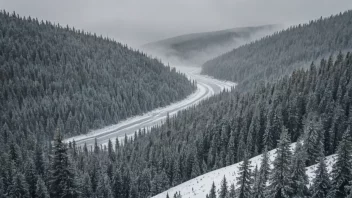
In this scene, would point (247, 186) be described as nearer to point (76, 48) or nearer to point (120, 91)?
point (120, 91)

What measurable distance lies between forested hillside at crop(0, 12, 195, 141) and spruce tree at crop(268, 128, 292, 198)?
79.2m

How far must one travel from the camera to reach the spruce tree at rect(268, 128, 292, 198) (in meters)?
25.1

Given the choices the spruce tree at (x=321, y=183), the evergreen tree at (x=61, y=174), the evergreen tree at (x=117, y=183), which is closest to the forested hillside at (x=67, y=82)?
the evergreen tree at (x=117, y=183)

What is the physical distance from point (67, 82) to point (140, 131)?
57.9 m

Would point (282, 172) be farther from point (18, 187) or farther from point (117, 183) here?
point (117, 183)

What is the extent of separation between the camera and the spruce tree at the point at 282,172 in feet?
82.5

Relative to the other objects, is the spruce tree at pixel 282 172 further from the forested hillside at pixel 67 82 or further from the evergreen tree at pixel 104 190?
the forested hillside at pixel 67 82

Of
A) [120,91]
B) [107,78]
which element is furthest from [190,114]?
[107,78]

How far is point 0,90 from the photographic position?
10900cm

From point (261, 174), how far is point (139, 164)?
47.5 m

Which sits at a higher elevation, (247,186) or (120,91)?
(247,186)

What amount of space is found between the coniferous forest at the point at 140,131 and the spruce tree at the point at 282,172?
113 mm

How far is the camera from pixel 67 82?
5089 inches

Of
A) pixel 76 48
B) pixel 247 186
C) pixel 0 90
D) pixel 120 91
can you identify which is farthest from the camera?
pixel 76 48
